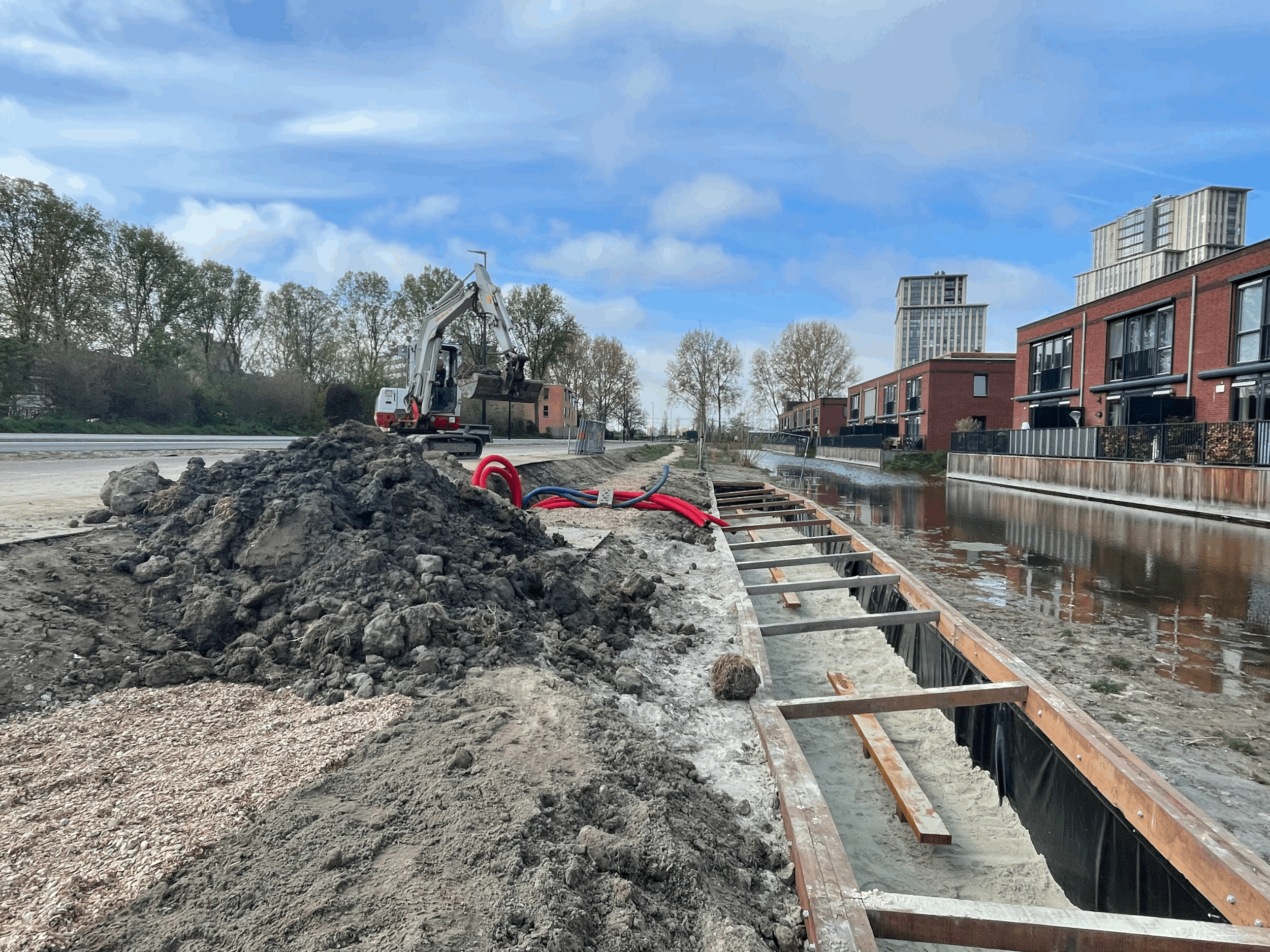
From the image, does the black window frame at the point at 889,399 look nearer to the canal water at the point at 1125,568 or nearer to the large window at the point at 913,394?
the large window at the point at 913,394

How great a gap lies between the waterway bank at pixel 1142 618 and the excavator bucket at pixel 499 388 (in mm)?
7339

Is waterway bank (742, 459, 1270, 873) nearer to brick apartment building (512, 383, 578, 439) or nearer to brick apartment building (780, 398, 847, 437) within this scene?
brick apartment building (512, 383, 578, 439)

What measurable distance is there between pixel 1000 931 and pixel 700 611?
3975 mm

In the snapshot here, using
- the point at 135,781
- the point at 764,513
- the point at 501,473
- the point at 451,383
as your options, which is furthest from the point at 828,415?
the point at 135,781

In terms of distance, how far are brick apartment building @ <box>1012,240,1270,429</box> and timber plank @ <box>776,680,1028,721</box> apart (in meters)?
21.5

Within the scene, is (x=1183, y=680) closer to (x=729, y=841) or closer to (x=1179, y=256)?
(x=729, y=841)

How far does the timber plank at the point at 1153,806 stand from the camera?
84.4 inches

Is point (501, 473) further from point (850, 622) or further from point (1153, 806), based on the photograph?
point (1153, 806)

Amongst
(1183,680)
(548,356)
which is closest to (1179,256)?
(548,356)

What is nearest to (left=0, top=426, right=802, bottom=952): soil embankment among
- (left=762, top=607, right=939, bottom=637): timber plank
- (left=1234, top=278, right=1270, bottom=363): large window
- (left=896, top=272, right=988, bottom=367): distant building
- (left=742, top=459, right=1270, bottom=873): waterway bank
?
(left=762, top=607, right=939, bottom=637): timber plank

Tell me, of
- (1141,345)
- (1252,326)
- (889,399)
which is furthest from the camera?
(889,399)

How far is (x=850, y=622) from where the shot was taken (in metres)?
5.13

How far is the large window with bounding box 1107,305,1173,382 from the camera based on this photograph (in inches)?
893

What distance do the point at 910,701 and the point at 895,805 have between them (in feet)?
1.79
